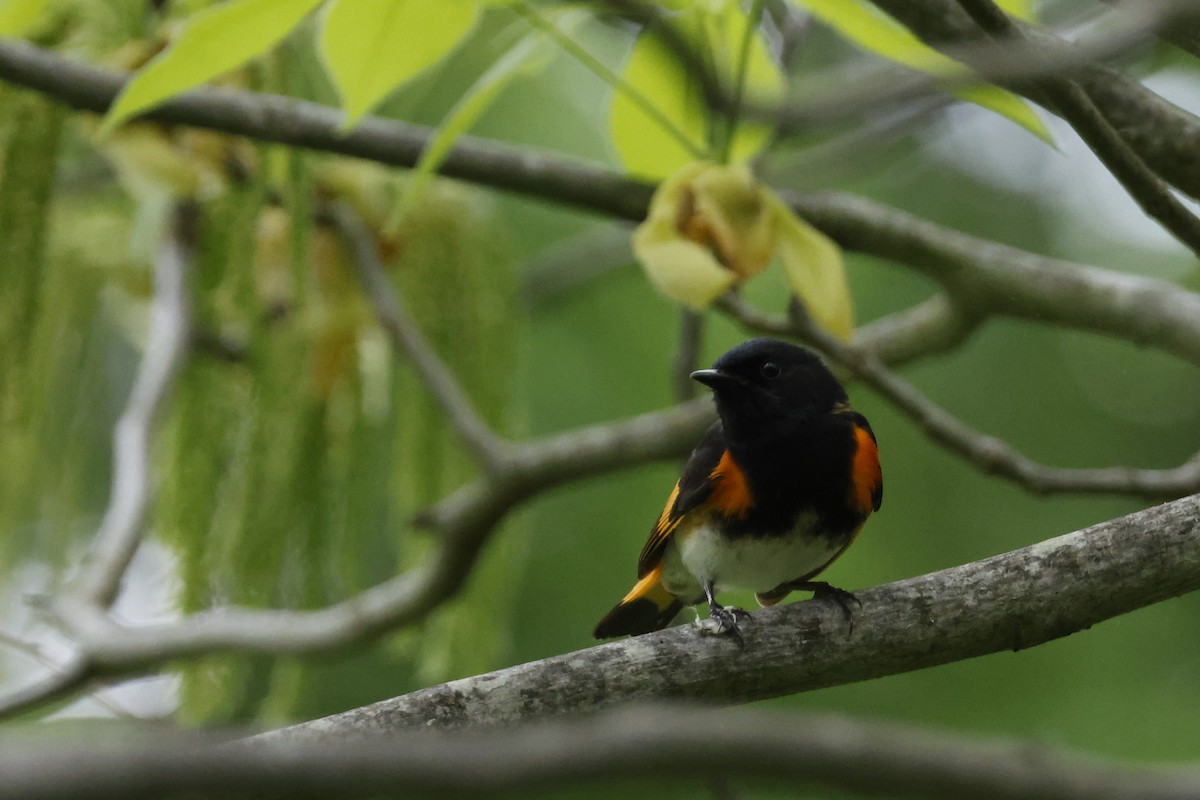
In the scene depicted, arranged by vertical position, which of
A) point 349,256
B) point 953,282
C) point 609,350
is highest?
point 609,350

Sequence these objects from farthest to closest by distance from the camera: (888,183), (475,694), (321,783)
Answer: (888,183)
(475,694)
(321,783)

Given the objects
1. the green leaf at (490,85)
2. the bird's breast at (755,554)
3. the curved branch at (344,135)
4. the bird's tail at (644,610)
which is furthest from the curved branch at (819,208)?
the bird's tail at (644,610)

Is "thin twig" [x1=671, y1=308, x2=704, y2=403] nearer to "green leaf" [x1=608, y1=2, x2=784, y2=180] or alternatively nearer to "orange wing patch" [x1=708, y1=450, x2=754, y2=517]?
"orange wing patch" [x1=708, y1=450, x2=754, y2=517]

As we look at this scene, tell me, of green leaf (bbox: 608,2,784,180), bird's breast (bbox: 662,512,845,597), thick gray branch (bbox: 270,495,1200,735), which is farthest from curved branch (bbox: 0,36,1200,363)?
thick gray branch (bbox: 270,495,1200,735)

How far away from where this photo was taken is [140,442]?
9.36 feet

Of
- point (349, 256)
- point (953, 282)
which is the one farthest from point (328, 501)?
point (953, 282)

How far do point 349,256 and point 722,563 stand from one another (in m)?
1.20

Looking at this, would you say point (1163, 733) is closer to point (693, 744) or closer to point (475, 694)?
point (475, 694)

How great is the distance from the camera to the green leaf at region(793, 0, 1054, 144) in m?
2.02

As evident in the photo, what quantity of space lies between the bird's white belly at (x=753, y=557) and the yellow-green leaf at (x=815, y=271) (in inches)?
29.1

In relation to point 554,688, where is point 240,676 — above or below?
above

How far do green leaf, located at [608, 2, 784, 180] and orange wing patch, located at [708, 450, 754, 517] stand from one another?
70cm

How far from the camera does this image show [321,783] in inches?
25.8

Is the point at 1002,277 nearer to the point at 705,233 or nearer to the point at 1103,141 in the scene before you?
the point at 705,233
